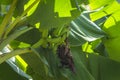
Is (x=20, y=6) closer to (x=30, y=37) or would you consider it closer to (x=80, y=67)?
(x=30, y=37)

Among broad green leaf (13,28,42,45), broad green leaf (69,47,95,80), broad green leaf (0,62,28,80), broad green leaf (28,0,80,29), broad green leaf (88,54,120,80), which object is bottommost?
broad green leaf (88,54,120,80)

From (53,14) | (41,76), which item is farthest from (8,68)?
(53,14)

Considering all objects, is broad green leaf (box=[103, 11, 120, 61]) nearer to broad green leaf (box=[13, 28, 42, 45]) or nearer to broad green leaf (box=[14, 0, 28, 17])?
broad green leaf (box=[13, 28, 42, 45])

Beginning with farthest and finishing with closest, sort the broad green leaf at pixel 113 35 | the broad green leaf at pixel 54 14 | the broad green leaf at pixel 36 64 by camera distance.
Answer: the broad green leaf at pixel 113 35 → the broad green leaf at pixel 36 64 → the broad green leaf at pixel 54 14

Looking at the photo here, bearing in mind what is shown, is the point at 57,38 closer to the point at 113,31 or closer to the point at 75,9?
the point at 75,9

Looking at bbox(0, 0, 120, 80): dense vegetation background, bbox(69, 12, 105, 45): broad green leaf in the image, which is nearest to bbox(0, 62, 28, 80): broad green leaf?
bbox(0, 0, 120, 80): dense vegetation background

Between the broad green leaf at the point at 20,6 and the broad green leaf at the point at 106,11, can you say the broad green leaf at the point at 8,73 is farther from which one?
the broad green leaf at the point at 106,11

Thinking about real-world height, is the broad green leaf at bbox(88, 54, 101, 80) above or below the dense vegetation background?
below

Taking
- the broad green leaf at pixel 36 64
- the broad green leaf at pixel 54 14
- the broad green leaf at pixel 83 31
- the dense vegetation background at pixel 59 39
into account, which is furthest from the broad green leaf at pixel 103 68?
the broad green leaf at pixel 54 14
